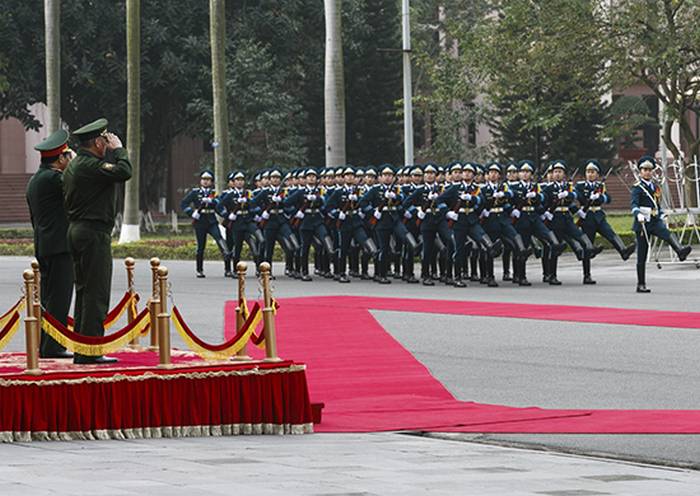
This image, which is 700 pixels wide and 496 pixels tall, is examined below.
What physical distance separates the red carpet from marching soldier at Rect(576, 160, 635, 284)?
5015mm

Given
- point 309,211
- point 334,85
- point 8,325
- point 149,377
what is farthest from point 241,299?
point 334,85

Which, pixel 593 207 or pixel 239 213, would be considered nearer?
pixel 593 207

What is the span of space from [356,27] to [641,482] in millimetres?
56250

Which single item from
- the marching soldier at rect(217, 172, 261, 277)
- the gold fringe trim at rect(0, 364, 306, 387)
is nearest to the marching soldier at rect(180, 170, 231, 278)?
the marching soldier at rect(217, 172, 261, 277)

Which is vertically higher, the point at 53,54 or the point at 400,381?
the point at 53,54

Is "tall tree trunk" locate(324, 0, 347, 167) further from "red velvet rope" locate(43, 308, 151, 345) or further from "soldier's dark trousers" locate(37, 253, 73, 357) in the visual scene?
"red velvet rope" locate(43, 308, 151, 345)

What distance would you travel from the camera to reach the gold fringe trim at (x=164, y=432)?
11641 mm

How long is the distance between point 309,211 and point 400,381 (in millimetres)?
15636

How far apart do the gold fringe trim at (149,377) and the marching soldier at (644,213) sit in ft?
46.4

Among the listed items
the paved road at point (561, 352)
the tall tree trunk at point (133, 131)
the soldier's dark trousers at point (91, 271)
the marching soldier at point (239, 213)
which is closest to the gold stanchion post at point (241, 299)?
the soldier's dark trousers at point (91, 271)

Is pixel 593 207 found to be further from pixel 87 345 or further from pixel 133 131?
pixel 133 131

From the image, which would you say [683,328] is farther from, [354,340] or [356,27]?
[356,27]

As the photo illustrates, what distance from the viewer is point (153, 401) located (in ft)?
39.2

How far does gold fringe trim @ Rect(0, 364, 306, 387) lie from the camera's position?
11680 mm
